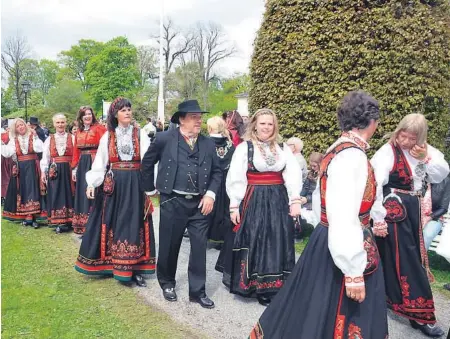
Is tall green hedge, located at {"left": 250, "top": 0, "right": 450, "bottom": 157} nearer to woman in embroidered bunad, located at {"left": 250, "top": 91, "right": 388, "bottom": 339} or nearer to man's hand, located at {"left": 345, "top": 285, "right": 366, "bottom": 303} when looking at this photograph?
woman in embroidered bunad, located at {"left": 250, "top": 91, "right": 388, "bottom": 339}

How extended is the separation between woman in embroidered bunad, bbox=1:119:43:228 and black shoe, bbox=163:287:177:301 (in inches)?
167

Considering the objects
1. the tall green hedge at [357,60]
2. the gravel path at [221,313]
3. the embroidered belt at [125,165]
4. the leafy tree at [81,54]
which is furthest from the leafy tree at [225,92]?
the gravel path at [221,313]

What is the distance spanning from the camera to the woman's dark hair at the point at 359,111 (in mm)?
2725

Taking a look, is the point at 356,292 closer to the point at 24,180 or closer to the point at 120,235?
the point at 120,235

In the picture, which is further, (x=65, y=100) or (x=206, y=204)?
(x=65, y=100)

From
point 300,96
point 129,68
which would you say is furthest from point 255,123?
point 129,68

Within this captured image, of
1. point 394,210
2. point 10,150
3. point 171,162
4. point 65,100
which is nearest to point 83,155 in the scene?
point 10,150

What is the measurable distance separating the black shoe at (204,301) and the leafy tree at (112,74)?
52.0 m

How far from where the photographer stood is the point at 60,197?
302 inches

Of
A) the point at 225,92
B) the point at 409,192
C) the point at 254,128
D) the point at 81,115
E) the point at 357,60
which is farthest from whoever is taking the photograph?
the point at 225,92

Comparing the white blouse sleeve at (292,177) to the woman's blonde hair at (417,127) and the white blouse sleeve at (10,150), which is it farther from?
the white blouse sleeve at (10,150)

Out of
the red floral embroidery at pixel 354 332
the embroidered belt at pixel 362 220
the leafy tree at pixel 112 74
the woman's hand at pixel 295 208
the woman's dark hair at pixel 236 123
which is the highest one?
the leafy tree at pixel 112 74

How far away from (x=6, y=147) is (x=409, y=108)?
22.3 ft

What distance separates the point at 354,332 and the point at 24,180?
277 inches
